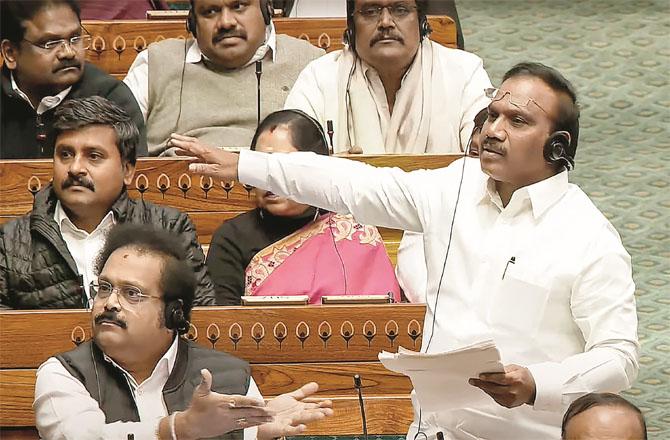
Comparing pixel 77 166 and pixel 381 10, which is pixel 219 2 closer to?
pixel 381 10

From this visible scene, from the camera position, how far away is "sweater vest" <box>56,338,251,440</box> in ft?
5.28

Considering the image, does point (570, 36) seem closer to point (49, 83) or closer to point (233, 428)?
point (49, 83)

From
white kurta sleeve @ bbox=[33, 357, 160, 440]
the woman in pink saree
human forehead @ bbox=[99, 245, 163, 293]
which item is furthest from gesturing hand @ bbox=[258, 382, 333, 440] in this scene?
the woman in pink saree

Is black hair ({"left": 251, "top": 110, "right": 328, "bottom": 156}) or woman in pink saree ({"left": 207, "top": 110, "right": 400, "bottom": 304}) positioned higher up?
black hair ({"left": 251, "top": 110, "right": 328, "bottom": 156})

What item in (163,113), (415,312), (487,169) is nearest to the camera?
(487,169)

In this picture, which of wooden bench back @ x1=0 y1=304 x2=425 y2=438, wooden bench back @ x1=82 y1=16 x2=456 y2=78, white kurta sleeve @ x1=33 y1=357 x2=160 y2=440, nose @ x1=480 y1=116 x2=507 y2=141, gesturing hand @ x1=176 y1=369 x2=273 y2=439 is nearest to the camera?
gesturing hand @ x1=176 y1=369 x2=273 y2=439

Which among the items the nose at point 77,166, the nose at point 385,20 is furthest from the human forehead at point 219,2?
the nose at point 77,166

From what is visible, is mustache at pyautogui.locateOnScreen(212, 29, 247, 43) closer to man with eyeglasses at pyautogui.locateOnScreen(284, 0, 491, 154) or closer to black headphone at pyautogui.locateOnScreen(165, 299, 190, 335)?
man with eyeglasses at pyautogui.locateOnScreen(284, 0, 491, 154)

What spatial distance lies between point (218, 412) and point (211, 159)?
295 millimetres

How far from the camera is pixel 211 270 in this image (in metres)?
2.00

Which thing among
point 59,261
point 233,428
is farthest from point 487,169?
point 59,261

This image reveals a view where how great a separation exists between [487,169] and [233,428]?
16.1 inches

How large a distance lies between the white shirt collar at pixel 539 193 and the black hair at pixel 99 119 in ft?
1.73

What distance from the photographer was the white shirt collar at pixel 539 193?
167 centimetres
